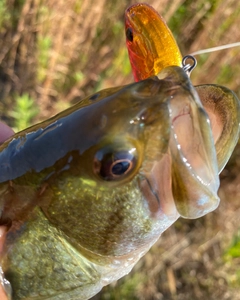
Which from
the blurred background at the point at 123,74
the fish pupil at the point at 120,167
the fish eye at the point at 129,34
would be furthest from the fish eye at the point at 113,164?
the blurred background at the point at 123,74

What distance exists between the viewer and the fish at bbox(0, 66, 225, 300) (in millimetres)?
952

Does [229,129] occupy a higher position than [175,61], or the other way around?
[175,61]

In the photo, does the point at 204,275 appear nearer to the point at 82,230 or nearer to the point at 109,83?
the point at 109,83

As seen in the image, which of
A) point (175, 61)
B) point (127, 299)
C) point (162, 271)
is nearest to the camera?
point (175, 61)

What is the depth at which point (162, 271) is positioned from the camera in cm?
312

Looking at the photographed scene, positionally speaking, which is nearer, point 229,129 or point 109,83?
point 229,129

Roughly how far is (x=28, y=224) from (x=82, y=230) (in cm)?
16

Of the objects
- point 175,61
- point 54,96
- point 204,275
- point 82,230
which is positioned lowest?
point 204,275

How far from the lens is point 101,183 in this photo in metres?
1.01

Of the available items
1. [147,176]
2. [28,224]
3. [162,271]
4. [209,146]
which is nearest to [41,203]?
[28,224]

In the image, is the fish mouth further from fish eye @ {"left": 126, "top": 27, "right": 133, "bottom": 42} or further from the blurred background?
the blurred background

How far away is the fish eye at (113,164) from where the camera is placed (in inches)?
37.4

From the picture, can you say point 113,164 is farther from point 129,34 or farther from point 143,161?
point 129,34

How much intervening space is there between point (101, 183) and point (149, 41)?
0.43 metres
